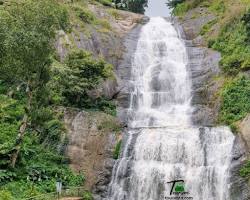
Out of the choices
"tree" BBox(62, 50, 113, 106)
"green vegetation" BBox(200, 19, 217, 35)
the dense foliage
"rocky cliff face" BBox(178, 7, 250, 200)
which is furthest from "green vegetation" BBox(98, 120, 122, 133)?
the dense foliage

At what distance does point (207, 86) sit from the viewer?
35.2m

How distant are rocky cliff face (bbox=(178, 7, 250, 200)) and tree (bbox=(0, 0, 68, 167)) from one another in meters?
11.3

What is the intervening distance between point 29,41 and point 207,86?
605 inches

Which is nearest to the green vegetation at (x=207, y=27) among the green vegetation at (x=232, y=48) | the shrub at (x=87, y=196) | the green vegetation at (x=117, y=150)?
the green vegetation at (x=232, y=48)

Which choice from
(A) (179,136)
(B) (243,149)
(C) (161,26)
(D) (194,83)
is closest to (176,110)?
(D) (194,83)

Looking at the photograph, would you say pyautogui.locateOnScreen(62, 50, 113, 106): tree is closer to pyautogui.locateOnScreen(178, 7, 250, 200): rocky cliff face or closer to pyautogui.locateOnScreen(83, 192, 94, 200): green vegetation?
pyautogui.locateOnScreen(178, 7, 250, 200): rocky cliff face

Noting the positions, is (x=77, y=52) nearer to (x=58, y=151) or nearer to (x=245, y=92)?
(x=58, y=151)

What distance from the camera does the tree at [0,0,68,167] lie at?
2461cm

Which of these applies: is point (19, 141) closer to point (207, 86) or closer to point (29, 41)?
point (29, 41)

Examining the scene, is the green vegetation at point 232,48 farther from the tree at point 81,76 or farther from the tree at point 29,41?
the tree at point 29,41

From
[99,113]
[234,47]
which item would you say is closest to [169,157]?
[99,113]

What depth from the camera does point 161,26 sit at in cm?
4881

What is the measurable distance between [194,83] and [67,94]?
10207 millimetres

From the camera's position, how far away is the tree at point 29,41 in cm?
2461
